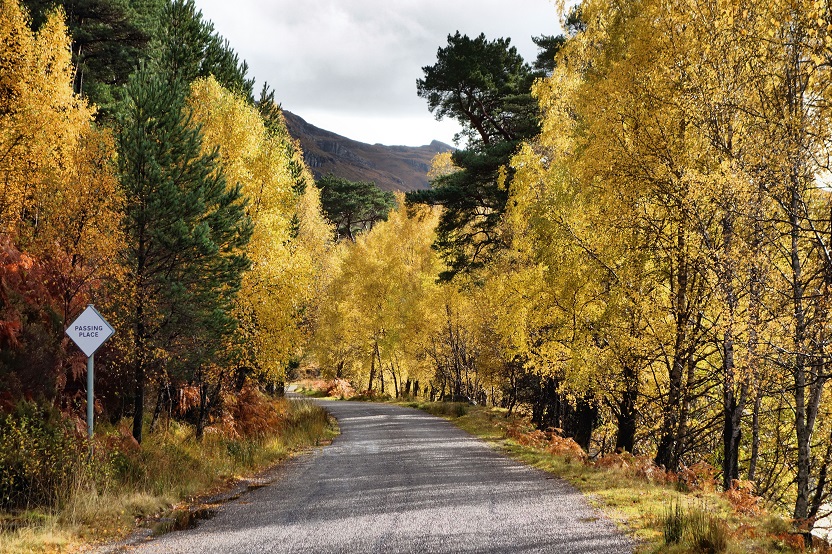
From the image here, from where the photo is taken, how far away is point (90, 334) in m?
9.10

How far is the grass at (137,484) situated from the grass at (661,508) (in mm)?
6686

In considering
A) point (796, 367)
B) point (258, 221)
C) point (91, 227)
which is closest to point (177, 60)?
point (258, 221)

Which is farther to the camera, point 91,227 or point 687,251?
point 91,227

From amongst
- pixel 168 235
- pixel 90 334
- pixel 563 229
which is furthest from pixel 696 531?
pixel 168 235

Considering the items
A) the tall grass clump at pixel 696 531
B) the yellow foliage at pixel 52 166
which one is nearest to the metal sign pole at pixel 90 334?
the yellow foliage at pixel 52 166

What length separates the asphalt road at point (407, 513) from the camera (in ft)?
22.6

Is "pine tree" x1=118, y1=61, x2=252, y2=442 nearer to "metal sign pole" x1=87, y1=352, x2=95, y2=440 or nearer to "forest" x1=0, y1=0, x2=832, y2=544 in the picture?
"forest" x1=0, y1=0, x2=832, y2=544

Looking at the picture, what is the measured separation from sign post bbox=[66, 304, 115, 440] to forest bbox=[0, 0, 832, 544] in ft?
5.05

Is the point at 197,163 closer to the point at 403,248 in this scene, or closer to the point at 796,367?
the point at 796,367

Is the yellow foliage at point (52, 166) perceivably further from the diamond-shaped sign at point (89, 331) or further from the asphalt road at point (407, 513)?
the asphalt road at point (407, 513)

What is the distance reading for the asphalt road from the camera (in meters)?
6.89

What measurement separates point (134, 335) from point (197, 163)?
4171mm

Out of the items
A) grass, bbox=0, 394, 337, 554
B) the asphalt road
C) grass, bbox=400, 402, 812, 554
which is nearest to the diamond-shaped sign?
grass, bbox=0, 394, 337, 554

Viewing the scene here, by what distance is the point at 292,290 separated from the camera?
17031mm
